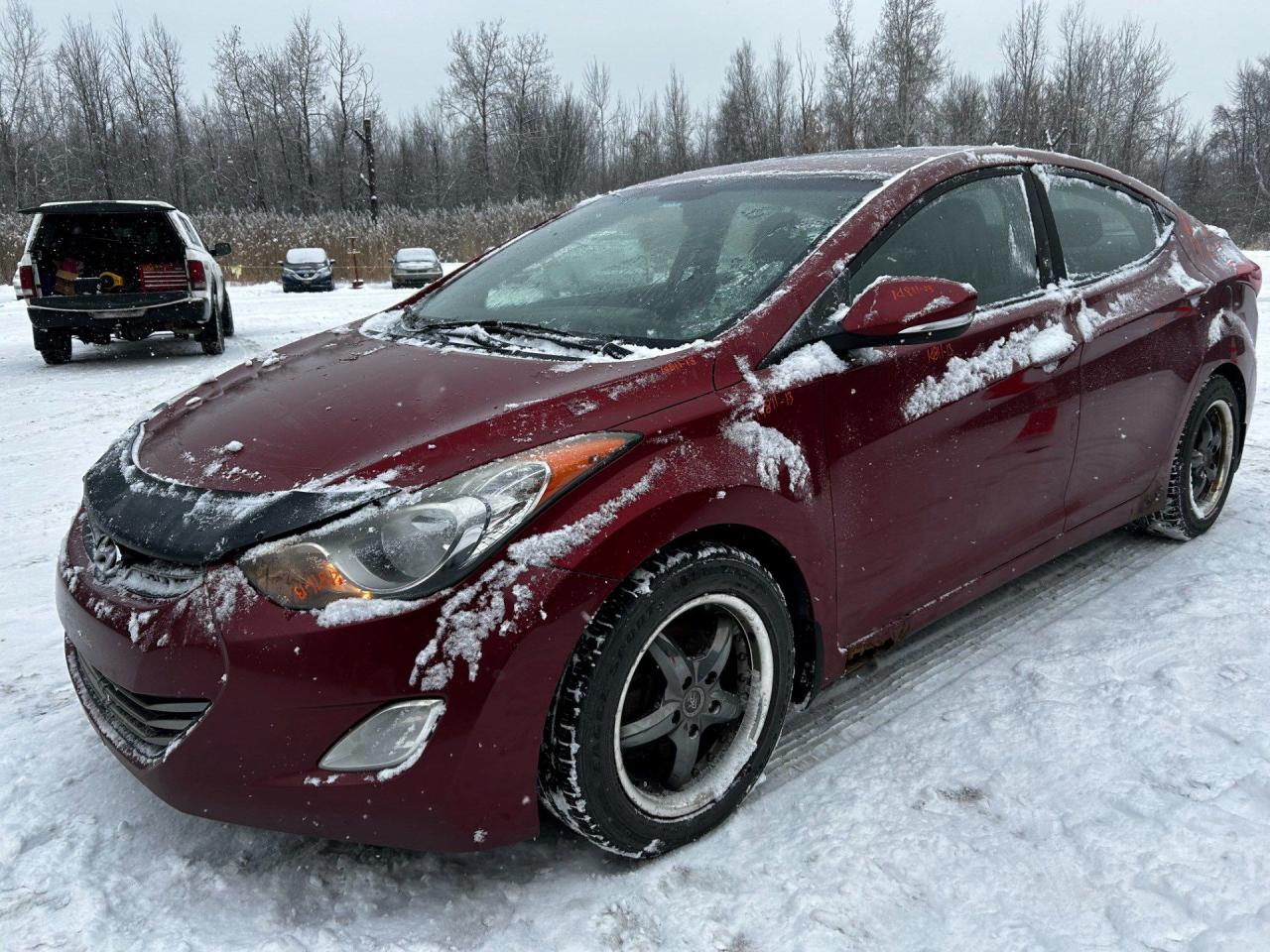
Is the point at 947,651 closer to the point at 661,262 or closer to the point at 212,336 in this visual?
the point at 661,262

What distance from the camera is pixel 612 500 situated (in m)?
1.95

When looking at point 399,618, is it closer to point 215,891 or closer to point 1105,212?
point 215,891

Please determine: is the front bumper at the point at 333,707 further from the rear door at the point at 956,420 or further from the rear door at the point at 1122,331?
the rear door at the point at 1122,331

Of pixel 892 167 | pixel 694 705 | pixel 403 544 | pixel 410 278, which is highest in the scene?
pixel 892 167

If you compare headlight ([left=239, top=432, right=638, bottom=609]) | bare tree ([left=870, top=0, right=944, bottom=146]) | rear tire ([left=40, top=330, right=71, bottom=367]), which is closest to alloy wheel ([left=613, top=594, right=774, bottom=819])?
headlight ([left=239, top=432, right=638, bottom=609])

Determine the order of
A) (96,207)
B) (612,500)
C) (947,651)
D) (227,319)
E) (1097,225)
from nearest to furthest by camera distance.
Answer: (612,500)
(947,651)
(1097,225)
(96,207)
(227,319)

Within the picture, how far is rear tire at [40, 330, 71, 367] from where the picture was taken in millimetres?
9477

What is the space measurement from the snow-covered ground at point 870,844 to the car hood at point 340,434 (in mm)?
734

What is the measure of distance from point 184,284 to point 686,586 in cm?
951

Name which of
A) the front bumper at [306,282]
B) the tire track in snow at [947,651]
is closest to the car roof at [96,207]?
the tire track in snow at [947,651]

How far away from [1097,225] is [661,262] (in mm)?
1723

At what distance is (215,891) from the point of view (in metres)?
2.04

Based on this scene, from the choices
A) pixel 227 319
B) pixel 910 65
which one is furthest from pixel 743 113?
pixel 227 319

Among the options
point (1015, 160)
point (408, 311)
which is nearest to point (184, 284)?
point (408, 311)
